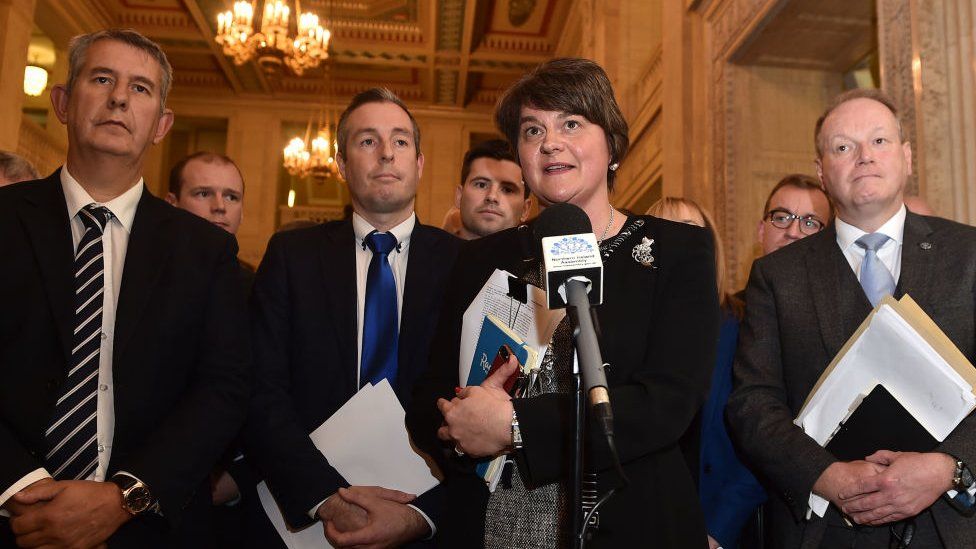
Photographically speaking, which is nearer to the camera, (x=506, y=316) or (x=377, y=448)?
(x=506, y=316)

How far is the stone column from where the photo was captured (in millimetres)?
10078

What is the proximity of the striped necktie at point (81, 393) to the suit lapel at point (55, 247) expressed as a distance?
0.10 feet

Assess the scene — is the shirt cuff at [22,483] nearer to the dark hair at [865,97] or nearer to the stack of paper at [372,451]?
the stack of paper at [372,451]

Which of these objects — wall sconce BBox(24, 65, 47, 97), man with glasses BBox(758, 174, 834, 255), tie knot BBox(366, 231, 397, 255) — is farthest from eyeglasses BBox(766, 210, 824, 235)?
wall sconce BBox(24, 65, 47, 97)

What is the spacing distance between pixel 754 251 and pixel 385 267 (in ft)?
16.3

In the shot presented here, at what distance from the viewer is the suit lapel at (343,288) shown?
2.25 meters

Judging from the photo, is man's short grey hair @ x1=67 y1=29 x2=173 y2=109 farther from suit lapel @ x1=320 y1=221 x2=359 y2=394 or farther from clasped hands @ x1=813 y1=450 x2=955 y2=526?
clasped hands @ x1=813 y1=450 x2=955 y2=526

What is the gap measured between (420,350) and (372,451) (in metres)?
0.31

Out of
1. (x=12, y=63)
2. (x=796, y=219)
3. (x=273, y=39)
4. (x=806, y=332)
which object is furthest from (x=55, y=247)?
(x=12, y=63)

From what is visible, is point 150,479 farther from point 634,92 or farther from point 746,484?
point 634,92

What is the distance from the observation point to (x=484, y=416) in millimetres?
1537

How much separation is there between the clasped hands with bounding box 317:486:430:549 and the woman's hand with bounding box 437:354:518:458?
561mm

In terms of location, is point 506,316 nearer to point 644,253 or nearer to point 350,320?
point 644,253

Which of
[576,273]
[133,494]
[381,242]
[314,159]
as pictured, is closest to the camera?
[576,273]
